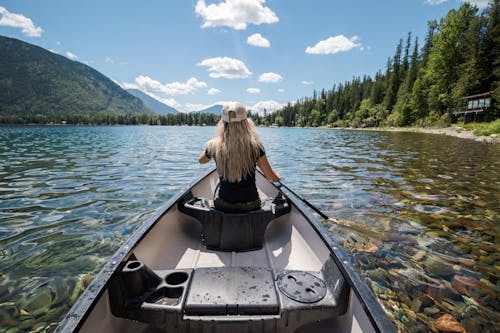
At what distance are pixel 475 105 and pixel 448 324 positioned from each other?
51424mm

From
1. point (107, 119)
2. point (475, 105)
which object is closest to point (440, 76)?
point (475, 105)

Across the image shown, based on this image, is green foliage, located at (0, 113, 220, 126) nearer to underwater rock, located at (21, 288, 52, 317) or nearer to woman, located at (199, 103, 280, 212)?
Answer: underwater rock, located at (21, 288, 52, 317)

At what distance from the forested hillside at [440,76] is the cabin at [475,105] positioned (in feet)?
2.49

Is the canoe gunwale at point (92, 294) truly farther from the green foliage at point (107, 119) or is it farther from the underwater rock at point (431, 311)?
the green foliage at point (107, 119)

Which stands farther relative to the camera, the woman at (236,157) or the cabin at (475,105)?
the cabin at (475,105)

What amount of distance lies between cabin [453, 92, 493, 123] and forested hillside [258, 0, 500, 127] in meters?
0.76

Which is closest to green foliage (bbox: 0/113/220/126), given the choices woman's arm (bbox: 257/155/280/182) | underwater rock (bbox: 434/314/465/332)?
woman's arm (bbox: 257/155/280/182)

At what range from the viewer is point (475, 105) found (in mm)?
40938

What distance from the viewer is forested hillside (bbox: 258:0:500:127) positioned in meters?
43.3

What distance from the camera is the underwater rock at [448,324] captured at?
2.97m

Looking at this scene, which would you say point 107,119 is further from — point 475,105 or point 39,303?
point 39,303

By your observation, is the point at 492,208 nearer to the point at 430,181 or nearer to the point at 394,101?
the point at 430,181

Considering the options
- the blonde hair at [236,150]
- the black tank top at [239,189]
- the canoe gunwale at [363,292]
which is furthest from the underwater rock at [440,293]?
the blonde hair at [236,150]

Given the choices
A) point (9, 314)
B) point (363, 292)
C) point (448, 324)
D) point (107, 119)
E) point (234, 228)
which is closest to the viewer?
point (363, 292)
